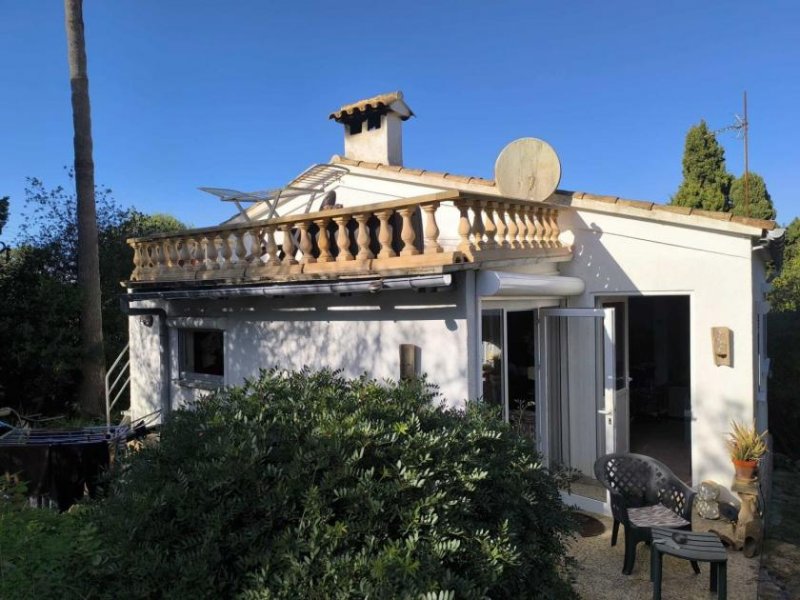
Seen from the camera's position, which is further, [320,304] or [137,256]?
[137,256]

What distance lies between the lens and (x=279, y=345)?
8750 millimetres

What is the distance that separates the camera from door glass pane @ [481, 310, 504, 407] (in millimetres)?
7285

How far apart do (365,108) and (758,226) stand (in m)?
8.61

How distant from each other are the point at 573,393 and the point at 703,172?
64.4ft

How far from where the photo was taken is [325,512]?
2.75m

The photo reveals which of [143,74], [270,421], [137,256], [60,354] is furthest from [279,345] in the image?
[143,74]

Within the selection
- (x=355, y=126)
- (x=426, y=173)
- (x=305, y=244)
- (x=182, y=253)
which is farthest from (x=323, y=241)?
(x=355, y=126)

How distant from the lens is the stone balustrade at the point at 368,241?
21.6ft

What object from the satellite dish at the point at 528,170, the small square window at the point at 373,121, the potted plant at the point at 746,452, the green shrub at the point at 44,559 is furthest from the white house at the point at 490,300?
the green shrub at the point at 44,559

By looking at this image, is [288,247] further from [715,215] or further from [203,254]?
[715,215]

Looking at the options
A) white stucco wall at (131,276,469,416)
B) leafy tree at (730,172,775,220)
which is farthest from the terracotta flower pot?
→ leafy tree at (730,172,775,220)

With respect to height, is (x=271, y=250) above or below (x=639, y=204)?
below

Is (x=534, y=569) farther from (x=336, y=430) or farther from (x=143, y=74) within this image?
(x=143, y=74)

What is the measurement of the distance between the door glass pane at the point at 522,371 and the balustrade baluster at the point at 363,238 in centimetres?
235
